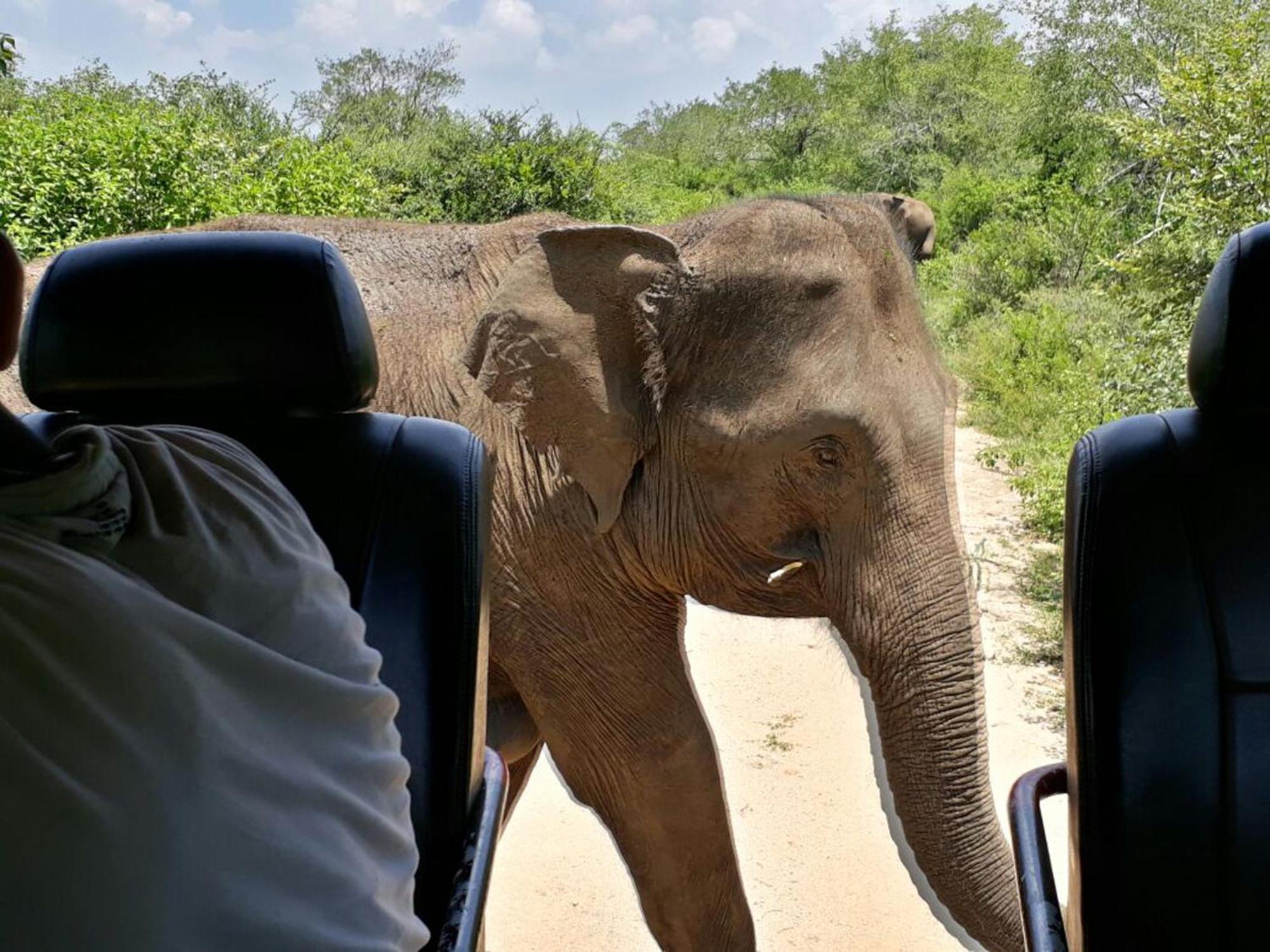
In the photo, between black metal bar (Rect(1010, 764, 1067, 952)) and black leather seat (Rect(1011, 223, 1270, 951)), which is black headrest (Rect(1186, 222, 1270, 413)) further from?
black metal bar (Rect(1010, 764, 1067, 952))

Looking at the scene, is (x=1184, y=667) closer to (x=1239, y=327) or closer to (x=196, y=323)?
(x=1239, y=327)

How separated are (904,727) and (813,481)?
478 mm

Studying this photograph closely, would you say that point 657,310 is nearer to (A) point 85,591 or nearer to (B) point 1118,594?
(B) point 1118,594

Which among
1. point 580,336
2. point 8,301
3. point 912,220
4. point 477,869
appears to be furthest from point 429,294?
point 8,301

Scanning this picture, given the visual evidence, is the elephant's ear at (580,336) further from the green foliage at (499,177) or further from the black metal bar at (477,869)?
the green foliage at (499,177)

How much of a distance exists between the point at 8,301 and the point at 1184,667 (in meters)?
1.33

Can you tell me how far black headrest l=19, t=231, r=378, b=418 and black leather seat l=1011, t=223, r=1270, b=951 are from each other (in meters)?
0.99

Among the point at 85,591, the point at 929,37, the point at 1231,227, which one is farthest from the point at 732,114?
the point at 85,591

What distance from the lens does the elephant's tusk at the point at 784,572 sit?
2.49 metres

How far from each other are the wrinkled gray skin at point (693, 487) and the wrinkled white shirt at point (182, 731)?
1377 millimetres

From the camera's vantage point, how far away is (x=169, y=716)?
88cm

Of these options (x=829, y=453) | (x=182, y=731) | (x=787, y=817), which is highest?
(x=829, y=453)

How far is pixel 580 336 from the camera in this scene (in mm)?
2457

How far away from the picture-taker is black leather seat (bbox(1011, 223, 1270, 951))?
1519 mm
